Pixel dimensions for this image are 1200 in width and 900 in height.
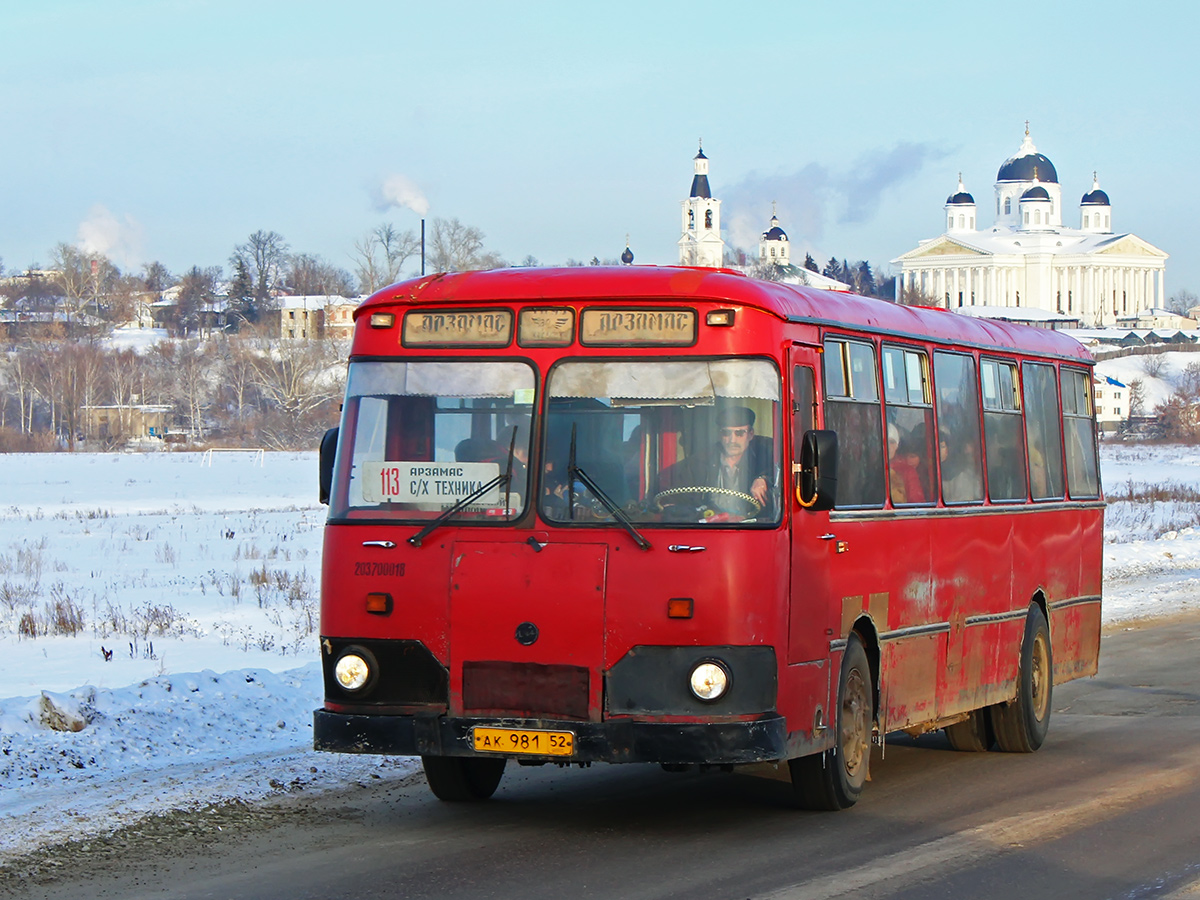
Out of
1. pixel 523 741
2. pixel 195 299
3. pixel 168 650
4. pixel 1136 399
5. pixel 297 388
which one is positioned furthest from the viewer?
Result: pixel 195 299

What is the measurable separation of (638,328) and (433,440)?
3.59 feet

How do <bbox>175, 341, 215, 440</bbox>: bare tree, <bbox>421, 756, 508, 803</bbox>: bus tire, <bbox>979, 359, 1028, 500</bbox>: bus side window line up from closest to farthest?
1. <bbox>421, 756, 508, 803</bbox>: bus tire
2. <bbox>979, 359, 1028, 500</bbox>: bus side window
3. <bbox>175, 341, 215, 440</bbox>: bare tree

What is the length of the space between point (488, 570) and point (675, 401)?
3.69 ft

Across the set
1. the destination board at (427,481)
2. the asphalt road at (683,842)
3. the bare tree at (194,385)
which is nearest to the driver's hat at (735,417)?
the destination board at (427,481)

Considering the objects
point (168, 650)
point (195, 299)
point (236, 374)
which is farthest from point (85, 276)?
point (168, 650)

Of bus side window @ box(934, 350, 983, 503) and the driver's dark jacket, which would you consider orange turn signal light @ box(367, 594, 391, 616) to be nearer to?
the driver's dark jacket

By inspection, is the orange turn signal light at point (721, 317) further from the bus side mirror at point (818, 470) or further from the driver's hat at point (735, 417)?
the bus side mirror at point (818, 470)

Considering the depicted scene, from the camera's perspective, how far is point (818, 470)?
822 centimetres

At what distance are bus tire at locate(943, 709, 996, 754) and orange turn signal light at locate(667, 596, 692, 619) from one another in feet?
14.1

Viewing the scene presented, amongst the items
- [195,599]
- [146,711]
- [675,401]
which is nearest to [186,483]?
[195,599]

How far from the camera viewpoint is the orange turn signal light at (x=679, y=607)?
7.95 metres

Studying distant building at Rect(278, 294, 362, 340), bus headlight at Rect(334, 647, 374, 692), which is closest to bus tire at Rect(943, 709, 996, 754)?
bus headlight at Rect(334, 647, 374, 692)

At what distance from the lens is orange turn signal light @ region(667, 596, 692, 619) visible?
7953 millimetres

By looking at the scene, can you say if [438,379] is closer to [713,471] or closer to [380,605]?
[380,605]
